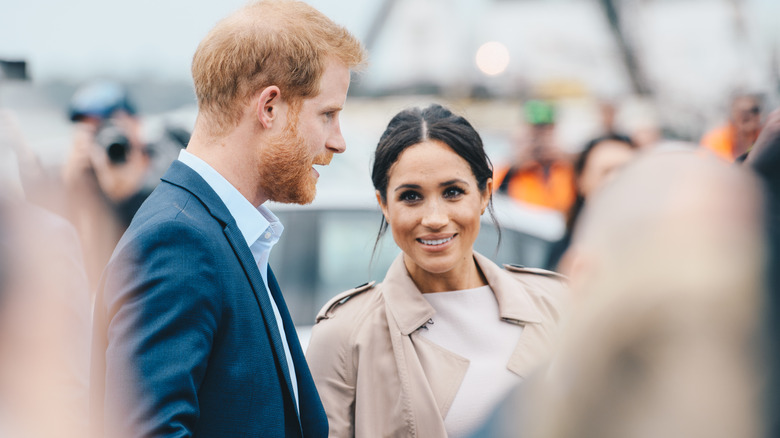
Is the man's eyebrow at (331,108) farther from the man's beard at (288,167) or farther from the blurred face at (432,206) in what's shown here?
the blurred face at (432,206)

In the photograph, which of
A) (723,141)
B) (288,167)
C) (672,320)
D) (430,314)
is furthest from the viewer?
(723,141)

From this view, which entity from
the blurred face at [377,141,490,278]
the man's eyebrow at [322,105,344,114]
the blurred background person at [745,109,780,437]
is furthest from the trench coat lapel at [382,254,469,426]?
the blurred background person at [745,109,780,437]

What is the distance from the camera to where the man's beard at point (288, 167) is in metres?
1.64

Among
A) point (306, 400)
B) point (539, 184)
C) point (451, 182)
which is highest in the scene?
point (539, 184)

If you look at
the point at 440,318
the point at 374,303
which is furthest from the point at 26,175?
the point at 440,318

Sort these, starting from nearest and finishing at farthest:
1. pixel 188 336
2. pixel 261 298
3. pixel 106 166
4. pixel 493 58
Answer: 1. pixel 188 336
2. pixel 261 298
3. pixel 106 166
4. pixel 493 58

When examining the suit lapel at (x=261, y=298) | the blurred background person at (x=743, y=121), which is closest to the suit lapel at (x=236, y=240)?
the suit lapel at (x=261, y=298)

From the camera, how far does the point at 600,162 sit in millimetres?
4090

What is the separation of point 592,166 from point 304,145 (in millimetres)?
2734

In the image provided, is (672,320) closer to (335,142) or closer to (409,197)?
(335,142)

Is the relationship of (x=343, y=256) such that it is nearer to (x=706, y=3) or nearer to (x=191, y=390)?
(x=191, y=390)

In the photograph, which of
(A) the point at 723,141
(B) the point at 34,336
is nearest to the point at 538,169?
(A) the point at 723,141

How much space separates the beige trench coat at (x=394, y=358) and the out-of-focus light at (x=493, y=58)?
1525cm

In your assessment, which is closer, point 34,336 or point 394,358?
point 34,336
